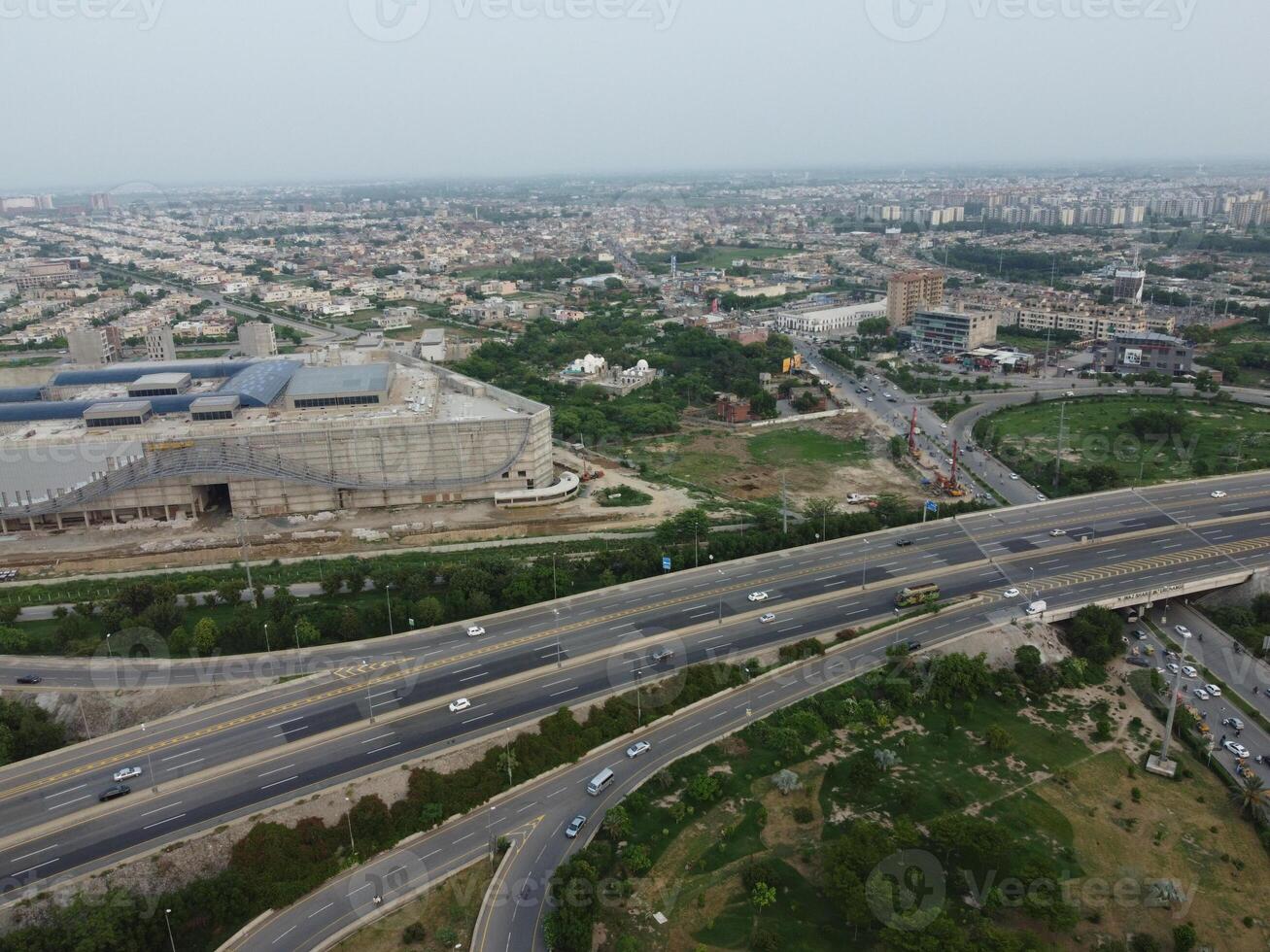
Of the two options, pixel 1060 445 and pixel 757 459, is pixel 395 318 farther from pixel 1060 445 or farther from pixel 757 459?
pixel 1060 445

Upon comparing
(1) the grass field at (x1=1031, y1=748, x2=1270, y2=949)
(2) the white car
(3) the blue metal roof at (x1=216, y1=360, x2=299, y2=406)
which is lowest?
(1) the grass field at (x1=1031, y1=748, x2=1270, y2=949)

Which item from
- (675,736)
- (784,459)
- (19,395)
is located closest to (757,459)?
(784,459)

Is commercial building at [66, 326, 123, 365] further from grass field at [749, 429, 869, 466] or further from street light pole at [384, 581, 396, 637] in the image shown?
grass field at [749, 429, 869, 466]

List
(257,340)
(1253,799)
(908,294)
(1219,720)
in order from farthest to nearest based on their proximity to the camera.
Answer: (908,294) < (257,340) < (1219,720) < (1253,799)

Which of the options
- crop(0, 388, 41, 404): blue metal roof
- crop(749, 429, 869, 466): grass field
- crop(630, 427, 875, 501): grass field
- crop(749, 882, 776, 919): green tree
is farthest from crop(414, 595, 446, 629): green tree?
crop(0, 388, 41, 404): blue metal roof

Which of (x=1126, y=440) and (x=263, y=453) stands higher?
(x=263, y=453)

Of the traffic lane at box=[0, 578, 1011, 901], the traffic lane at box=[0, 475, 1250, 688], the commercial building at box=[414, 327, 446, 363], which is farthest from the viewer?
the commercial building at box=[414, 327, 446, 363]

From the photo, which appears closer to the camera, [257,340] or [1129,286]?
[257,340]
